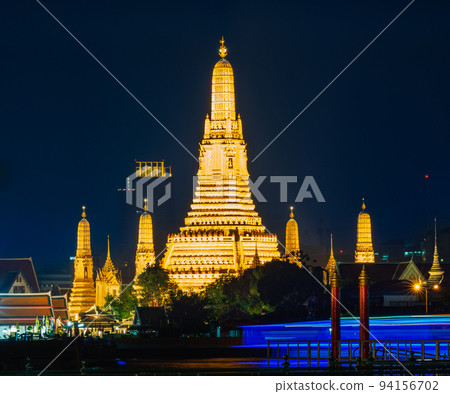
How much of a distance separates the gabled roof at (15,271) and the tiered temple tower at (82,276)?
1732 cm

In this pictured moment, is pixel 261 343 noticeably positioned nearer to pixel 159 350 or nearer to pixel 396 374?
pixel 159 350

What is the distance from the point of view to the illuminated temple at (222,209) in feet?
349

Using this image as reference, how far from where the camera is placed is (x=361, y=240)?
125188 millimetres

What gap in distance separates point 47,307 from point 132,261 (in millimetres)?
63519

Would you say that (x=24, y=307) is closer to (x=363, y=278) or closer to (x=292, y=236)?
(x=292, y=236)

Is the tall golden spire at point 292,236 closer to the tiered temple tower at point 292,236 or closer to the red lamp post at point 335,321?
the tiered temple tower at point 292,236

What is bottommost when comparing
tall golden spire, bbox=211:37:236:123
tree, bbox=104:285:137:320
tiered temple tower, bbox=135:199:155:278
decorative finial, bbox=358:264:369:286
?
decorative finial, bbox=358:264:369:286

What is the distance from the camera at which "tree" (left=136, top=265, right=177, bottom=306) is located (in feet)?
334

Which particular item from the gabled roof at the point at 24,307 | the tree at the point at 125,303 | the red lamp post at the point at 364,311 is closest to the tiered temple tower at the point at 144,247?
the tree at the point at 125,303

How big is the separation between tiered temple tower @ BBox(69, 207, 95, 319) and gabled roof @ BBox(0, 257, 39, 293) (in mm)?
17317

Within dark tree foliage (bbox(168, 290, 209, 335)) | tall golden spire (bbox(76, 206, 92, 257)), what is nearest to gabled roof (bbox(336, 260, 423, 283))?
dark tree foliage (bbox(168, 290, 209, 335))

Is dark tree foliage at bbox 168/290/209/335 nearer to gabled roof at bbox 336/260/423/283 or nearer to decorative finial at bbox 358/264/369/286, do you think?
gabled roof at bbox 336/260/423/283

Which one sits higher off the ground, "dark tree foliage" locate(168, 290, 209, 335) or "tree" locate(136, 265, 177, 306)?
"tree" locate(136, 265, 177, 306)

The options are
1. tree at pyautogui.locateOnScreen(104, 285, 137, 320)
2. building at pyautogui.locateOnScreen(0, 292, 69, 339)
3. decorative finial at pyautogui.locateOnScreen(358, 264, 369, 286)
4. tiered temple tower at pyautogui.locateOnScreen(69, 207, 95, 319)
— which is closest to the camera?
decorative finial at pyautogui.locateOnScreen(358, 264, 369, 286)
